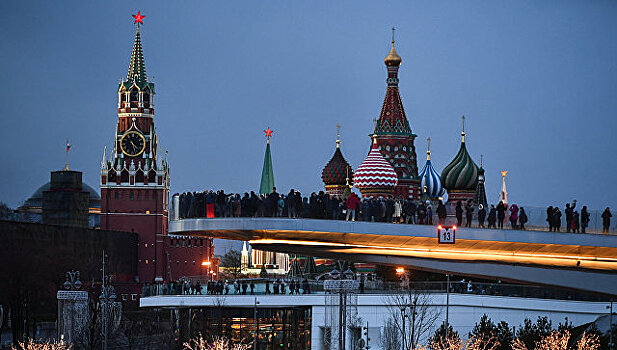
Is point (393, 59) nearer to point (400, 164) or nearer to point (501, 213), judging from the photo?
point (400, 164)

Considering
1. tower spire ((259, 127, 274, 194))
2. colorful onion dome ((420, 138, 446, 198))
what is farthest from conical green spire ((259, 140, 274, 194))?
colorful onion dome ((420, 138, 446, 198))

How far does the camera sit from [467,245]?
51.6 metres

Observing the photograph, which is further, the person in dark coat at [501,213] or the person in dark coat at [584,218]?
the person in dark coat at [501,213]

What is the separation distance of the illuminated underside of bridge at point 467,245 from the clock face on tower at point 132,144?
256 ft

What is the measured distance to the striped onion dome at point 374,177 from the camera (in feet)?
277

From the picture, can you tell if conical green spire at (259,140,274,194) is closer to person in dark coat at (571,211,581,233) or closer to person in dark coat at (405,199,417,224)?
person in dark coat at (405,199,417,224)

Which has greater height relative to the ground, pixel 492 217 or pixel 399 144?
pixel 399 144

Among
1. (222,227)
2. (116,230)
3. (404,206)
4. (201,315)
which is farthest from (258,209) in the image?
(116,230)

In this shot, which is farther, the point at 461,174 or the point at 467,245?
the point at 461,174

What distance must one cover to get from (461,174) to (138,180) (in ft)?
160

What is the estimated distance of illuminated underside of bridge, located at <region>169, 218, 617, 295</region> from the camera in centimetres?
4988

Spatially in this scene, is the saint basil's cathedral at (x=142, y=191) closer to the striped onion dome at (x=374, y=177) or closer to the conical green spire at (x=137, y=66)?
the conical green spire at (x=137, y=66)

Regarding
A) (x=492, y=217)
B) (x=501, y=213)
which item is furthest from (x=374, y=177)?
(x=492, y=217)

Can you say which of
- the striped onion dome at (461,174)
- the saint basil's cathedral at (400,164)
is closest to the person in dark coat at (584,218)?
the saint basil's cathedral at (400,164)
